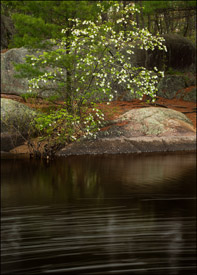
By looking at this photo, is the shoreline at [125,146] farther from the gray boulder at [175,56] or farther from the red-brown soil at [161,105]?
the gray boulder at [175,56]

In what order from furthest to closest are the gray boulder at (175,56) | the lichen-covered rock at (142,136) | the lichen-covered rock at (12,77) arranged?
the gray boulder at (175,56) < the lichen-covered rock at (12,77) < the lichen-covered rock at (142,136)

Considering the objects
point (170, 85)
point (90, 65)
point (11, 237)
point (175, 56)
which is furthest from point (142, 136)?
point (175, 56)

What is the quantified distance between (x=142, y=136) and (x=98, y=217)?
7925mm

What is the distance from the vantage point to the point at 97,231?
764 cm

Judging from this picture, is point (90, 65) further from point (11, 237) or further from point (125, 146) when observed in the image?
point (11, 237)

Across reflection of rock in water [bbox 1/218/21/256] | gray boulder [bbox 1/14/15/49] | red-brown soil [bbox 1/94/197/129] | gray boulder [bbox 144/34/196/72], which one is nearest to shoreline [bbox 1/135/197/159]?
red-brown soil [bbox 1/94/197/129]

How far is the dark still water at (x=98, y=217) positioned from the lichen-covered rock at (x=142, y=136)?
1.68 meters

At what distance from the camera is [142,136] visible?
15953 mm

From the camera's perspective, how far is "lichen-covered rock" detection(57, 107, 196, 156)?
15250mm

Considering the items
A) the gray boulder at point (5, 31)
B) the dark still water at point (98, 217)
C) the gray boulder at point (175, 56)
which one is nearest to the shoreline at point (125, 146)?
the dark still water at point (98, 217)

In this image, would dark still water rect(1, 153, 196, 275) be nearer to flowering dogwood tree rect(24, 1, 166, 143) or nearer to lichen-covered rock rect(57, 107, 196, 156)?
lichen-covered rock rect(57, 107, 196, 156)

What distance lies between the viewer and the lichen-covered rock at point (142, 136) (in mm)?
15250

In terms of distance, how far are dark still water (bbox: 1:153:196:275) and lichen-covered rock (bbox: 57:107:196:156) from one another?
168 centimetres

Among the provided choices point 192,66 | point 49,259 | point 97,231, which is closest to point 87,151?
point 97,231
